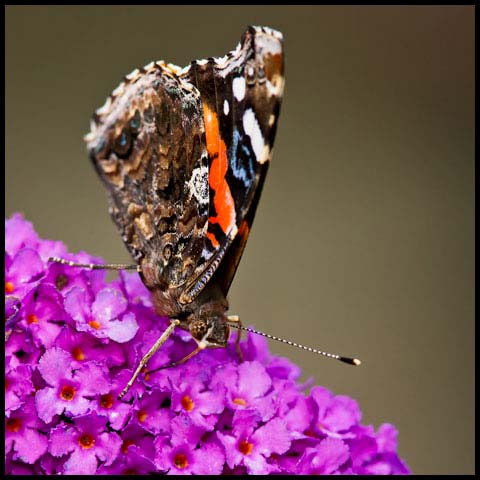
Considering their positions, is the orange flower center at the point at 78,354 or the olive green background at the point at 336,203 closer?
the orange flower center at the point at 78,354

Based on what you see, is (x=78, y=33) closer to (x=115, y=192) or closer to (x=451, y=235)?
(x=451, y=235)

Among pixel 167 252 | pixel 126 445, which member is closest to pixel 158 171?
pixel 167 252

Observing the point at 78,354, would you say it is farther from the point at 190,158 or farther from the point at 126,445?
the point at 190,158

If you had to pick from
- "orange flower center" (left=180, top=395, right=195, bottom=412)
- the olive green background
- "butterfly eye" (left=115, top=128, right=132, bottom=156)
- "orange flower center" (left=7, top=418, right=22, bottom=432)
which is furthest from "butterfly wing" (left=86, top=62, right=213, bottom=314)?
the olive green background

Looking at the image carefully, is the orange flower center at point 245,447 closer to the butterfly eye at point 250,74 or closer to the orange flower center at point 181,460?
the orange flower center at point 181,460

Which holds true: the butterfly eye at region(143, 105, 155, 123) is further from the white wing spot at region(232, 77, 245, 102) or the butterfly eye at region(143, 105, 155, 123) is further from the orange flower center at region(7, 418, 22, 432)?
the orange flower center at region(7, 418, 22, 432)

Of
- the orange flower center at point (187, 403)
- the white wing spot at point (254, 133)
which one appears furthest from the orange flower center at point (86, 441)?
the white wing spot at point (254, 133)
